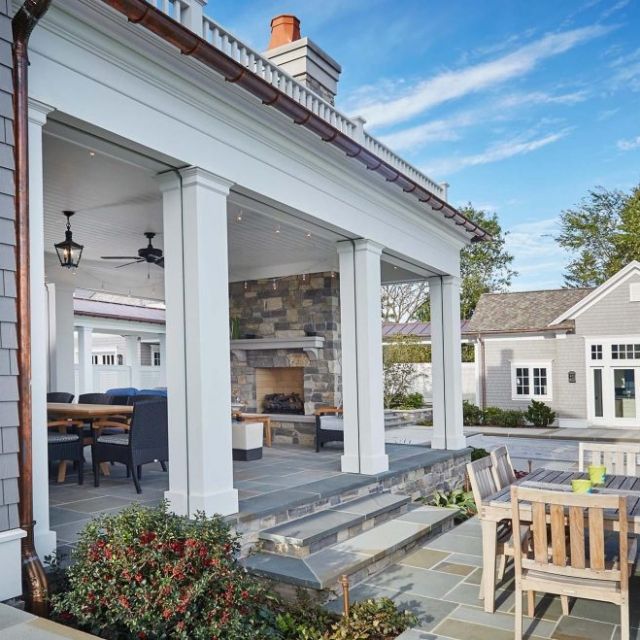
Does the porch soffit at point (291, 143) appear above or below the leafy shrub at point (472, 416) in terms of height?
above

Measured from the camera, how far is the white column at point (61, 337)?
10.5m

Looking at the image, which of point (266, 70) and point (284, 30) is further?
point (284, 30)

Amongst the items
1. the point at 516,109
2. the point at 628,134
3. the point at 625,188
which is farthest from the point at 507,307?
the point at 625,188

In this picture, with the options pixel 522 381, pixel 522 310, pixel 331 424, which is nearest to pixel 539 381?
pixel 522 381

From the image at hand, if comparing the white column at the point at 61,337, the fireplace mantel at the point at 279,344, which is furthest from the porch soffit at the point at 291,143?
the white column at the point at 61,337

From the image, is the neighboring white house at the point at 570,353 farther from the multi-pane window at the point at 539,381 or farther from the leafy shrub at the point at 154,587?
the leafy shrub at the point at 154,587

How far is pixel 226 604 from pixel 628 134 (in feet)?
80.8

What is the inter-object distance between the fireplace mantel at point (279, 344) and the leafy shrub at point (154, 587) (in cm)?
712

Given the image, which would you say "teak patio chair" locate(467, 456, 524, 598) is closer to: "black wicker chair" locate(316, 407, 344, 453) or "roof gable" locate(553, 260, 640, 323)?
"black wicker chair" locate(316, 407, 344, 453)

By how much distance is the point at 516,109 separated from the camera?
757 inches

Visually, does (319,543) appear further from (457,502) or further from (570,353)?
(570,353)

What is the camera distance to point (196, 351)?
4.70 meters

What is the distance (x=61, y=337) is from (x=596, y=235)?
2610 centimetres

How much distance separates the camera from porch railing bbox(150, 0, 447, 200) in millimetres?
4508
